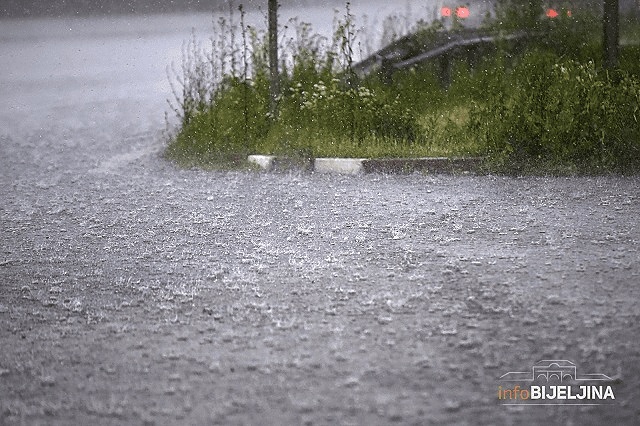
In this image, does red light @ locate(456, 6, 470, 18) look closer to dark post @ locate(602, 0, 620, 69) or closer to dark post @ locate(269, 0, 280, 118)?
dark post @ locate(602, 0, 620, 69)

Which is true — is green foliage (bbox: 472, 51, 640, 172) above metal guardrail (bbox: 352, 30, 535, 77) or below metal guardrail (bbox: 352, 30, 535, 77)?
below

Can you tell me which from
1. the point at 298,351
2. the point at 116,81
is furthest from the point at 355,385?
the point at 116,81

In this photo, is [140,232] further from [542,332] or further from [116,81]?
[116,81]

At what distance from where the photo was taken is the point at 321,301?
401 cm

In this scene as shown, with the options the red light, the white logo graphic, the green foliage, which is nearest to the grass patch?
the green foliage

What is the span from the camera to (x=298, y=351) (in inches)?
130

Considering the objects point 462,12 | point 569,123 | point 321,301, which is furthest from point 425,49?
point 321,301

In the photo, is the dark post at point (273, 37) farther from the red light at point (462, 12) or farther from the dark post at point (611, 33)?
the red light at point (462, 12)

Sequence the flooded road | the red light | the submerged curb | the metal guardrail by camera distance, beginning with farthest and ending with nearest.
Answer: the red light → the metal guardrail → the submerged curb → the flooded road

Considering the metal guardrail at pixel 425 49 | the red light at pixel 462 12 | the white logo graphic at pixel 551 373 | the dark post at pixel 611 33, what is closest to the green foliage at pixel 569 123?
the dark post at pixel 611 33

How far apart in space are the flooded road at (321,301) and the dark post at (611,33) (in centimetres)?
426

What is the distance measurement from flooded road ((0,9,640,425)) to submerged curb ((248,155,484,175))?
462mm

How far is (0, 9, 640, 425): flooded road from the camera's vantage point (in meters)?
2.84

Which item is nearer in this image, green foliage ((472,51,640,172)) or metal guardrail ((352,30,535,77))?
green foliage ((472,51,640,172))
